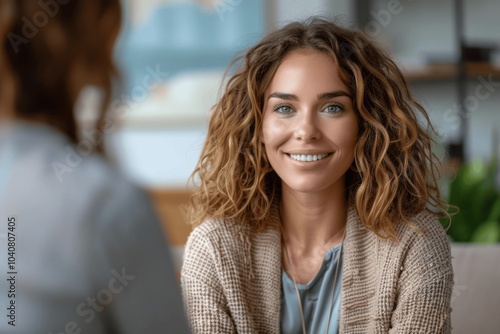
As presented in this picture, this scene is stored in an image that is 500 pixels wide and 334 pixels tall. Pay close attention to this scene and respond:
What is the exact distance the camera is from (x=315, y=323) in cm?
137

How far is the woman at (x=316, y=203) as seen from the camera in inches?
51.6

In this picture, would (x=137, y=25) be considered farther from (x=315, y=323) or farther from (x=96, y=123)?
(x=96, y=123)

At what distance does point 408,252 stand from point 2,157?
94 centimetres

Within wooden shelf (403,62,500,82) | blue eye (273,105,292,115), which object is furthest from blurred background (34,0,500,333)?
blue eye (273,105,292,115)

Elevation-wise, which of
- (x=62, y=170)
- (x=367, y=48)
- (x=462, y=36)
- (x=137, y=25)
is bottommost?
(x=462, y=36)

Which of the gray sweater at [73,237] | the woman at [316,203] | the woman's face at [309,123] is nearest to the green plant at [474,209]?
the woman at [316,203]

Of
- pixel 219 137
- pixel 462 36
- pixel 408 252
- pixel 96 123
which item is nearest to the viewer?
pixel 96 123

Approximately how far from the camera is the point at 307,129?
4.22ft

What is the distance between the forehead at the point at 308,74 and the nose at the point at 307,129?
0.05m

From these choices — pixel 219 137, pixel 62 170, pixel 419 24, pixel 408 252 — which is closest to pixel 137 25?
pixel 419 24

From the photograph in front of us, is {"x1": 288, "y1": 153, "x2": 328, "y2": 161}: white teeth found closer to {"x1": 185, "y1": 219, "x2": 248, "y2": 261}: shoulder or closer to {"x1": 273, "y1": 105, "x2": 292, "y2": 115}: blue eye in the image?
{"x1": 273, "y1": 105, "x2": 292, "y2": 115}: blue eye

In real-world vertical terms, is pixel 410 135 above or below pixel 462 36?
above

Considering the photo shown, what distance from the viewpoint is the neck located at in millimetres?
1405

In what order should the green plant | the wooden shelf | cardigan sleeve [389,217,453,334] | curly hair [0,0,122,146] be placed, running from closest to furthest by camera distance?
curly hair [0,0,122,146] → cardigan sleeve [389,217,453,334] → the green plant → the wooden shelf
